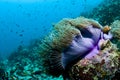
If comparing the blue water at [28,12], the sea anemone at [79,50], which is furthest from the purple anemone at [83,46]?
the blue water at [28,12]

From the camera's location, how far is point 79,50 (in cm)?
292

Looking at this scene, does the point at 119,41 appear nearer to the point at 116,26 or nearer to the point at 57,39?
the point at 116,26

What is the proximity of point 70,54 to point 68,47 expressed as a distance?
3.9 inches

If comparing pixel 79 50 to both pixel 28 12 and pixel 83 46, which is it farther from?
pixel 28 12

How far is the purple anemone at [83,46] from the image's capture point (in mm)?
2920

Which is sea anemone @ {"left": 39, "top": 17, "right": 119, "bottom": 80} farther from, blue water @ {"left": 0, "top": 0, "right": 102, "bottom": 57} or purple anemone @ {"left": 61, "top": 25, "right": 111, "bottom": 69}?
blue water @ {"left": 0, "top": 0, "right": 102, "bottom": 57}

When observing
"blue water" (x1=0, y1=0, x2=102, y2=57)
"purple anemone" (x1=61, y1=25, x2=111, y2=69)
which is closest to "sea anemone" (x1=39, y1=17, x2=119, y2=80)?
"purple anemone" (x1=61, y1=25, x2=111, y2=69)

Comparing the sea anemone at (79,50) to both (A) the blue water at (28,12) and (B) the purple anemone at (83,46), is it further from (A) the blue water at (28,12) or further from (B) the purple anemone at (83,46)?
(A) the blue water at (28,12)

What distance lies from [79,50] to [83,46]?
0.08m

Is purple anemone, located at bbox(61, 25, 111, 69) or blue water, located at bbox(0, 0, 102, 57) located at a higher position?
blue water, located at bbox(0, 0, 102, 57)

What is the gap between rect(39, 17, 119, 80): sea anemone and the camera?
289 cm

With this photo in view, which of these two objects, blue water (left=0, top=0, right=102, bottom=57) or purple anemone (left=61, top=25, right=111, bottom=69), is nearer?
purple anemone (left=61, top=25, right=111, bottom=69)

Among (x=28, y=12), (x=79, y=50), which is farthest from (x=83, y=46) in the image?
(x=28, y=12)

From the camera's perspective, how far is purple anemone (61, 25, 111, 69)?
2.92 metres
